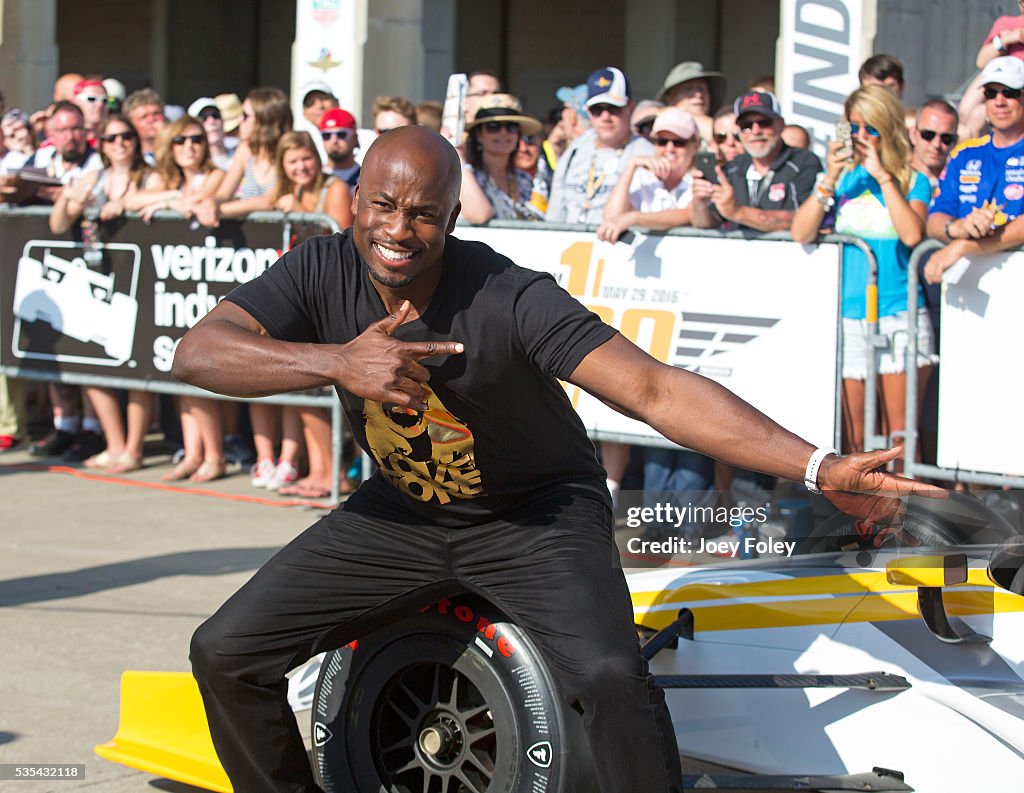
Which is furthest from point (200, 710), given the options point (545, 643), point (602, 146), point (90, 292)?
point (90, 292)

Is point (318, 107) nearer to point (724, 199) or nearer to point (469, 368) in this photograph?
point (724, 199)

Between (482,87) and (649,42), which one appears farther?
(649,42)

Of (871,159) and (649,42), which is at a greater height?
(649,42)

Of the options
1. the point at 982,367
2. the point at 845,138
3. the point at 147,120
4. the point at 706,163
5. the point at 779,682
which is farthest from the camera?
the point at 147,120

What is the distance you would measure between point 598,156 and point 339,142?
1.63 metres

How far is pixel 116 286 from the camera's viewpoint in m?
9.28

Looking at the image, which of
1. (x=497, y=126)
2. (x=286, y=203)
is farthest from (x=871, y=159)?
(x=286, y=203)

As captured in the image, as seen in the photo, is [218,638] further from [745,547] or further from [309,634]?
[745,547]

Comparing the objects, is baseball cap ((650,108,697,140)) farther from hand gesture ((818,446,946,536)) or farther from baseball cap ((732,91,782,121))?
hand gesture ((818,446,946,536))

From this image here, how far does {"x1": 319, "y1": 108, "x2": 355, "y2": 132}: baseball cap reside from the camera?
887cm

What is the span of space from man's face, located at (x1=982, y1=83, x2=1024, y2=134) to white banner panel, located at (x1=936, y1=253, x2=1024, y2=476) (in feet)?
2.11

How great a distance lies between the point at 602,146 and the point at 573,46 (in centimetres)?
1844

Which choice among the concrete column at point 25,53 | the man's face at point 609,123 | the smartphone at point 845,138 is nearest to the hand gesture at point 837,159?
the smartphone at point 845,138

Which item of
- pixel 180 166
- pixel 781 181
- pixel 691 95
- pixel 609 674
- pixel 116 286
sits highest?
pixel 691 95
